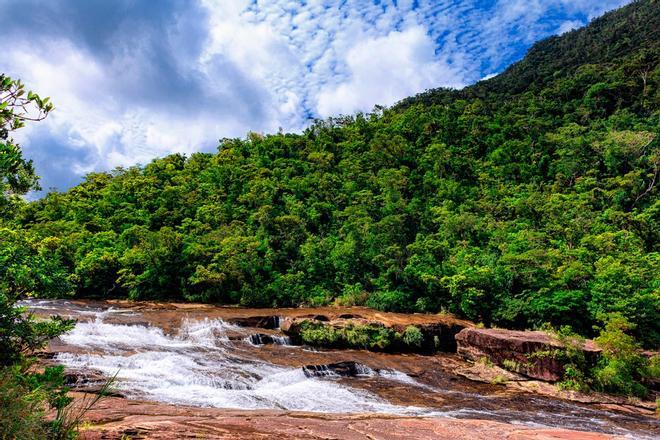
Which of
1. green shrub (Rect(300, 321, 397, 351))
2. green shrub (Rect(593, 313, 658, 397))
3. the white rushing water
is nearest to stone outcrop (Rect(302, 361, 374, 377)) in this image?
the white rushing water

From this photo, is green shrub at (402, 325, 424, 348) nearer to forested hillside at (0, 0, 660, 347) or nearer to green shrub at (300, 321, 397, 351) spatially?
green shrub at (300, 321, 397, 351)

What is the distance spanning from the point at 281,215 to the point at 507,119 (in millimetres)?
33338

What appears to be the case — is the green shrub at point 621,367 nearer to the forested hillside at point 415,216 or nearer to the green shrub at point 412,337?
the forested hillside at point 415,216

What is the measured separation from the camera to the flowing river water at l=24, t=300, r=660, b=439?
39.6 ft

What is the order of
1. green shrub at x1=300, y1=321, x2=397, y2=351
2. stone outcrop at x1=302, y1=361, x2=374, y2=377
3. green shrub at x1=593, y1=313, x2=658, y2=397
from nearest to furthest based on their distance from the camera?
stone outcrop at x1=302, y1=361, x2=374, y2=377
green shrub at x1=593, y1=313, x2=658, y2=397
green shrub at x1=300, y1=321, x2=397, y2=351

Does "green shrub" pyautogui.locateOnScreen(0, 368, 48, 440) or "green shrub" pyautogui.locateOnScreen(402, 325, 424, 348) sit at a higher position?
"green shrub" pyautogui.locateOnScreen(0, 368, 48, 440)

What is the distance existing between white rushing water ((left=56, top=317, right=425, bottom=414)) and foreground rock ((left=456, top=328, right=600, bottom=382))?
17.1 ft

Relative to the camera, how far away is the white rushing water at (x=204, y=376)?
11828 mm

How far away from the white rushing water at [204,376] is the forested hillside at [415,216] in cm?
1308

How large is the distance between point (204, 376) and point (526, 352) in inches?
560

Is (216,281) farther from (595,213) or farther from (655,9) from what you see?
(655,9)

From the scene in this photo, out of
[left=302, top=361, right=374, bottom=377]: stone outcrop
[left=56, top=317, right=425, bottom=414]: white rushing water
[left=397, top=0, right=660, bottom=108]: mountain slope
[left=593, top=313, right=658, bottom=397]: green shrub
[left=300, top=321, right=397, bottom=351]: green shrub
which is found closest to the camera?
[left=56, top=317, right=425, bottom=414]: white rushing water

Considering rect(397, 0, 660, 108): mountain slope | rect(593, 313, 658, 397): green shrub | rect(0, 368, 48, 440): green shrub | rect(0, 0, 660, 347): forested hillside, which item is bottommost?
rect(593, 313, 658, 397): green shrub

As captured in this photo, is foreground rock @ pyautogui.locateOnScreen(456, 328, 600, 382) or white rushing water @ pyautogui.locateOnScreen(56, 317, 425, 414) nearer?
white rushing water @ pyautogui.locateOnScreen(56, 317, 425, 414)
